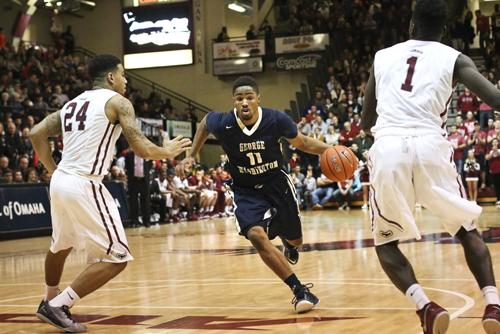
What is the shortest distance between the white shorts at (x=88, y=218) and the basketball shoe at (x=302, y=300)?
4.11ft

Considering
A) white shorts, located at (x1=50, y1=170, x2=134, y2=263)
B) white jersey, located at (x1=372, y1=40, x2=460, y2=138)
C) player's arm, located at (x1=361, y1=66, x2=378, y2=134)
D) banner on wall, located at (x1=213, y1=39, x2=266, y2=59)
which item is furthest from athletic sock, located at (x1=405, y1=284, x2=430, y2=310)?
banner on wall, located at (x1=213, y1=39, x2=266, y2=59)

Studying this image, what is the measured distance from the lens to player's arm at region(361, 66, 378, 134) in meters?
4.84

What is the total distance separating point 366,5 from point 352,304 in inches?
1033

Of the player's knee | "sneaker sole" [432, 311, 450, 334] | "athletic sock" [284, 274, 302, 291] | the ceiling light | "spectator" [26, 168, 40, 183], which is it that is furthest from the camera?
the ceiling light

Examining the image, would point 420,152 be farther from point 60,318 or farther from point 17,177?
point 17,177

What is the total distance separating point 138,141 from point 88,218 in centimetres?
63

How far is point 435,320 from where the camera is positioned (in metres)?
4.24

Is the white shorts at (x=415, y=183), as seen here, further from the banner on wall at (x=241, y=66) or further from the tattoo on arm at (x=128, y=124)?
the banner on wall at (x=241, y=66)

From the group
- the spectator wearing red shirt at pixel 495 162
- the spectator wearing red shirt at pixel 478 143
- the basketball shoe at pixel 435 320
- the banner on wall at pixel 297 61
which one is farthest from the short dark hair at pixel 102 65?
the banner on wall at pixel 297 61

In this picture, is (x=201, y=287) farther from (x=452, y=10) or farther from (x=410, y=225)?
(x=452, y=10)

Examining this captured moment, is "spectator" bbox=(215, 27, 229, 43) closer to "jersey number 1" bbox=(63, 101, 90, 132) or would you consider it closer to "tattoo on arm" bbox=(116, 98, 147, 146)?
"jersey number 1" bbox=(63, 101, 90, 132)

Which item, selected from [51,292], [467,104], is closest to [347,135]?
[467,104]

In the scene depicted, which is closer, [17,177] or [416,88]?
[416,88]

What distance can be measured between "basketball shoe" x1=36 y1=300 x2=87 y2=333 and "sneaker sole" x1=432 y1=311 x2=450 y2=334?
2504 millimetres
